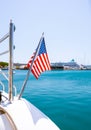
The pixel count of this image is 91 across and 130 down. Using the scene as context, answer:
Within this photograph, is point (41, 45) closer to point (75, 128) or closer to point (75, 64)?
point (75, 128)

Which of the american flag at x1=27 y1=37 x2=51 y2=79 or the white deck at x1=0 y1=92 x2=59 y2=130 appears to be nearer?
the white deck at x1=0 y1=92 x2=59 y2=130

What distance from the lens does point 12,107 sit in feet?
12.9

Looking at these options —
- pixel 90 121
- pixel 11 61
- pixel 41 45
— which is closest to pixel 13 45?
pixel 11 61

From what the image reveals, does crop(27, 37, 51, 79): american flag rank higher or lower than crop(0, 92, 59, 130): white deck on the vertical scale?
higher

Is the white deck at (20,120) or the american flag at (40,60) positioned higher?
the american flag at (40,60)

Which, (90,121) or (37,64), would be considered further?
(90,121)

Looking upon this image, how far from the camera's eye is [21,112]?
12.2 ft

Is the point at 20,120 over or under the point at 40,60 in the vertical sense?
under

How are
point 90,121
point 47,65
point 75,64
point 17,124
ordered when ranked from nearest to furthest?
point 17,124 < point 47,65 < point 90,121 < point 75,64

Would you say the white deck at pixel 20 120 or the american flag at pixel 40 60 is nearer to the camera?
the white deck at pixel 20 120

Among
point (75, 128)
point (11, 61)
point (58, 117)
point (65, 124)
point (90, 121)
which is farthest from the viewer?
point (58, 117)

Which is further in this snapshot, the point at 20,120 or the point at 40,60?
the point at 40,60

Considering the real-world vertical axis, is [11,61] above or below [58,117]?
above

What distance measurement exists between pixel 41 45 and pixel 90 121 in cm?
566
